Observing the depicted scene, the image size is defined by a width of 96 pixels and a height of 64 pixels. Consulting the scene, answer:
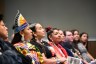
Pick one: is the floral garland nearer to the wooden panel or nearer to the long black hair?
the long black hair

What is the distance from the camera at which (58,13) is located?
6.24m

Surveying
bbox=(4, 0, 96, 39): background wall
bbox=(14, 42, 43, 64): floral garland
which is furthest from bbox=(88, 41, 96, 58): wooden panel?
bbox=(14, 42, 43, 64): floral garland

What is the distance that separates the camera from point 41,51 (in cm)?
286

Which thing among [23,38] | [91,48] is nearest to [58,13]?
[91,48]

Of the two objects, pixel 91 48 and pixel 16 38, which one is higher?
pixel 16 38

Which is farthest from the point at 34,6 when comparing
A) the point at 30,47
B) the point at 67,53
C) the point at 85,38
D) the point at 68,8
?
the point at 30,47

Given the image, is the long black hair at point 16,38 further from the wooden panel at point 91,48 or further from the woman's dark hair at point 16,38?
the wooden panel at point 91,48

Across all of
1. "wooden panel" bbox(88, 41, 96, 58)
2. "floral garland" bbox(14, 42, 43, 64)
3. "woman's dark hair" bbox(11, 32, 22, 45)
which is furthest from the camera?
"wooden panel" bbox(88, 41, 96, 58)

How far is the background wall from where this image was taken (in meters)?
6.02

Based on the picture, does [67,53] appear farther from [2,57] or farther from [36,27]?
[2,57]

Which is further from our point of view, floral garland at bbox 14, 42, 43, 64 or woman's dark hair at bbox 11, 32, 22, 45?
woman's dark hair at bbox 11, 32, 22, 45

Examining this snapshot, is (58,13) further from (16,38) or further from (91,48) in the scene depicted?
(16,38)

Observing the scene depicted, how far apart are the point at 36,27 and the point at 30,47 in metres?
0.55

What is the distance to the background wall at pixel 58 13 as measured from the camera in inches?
237
